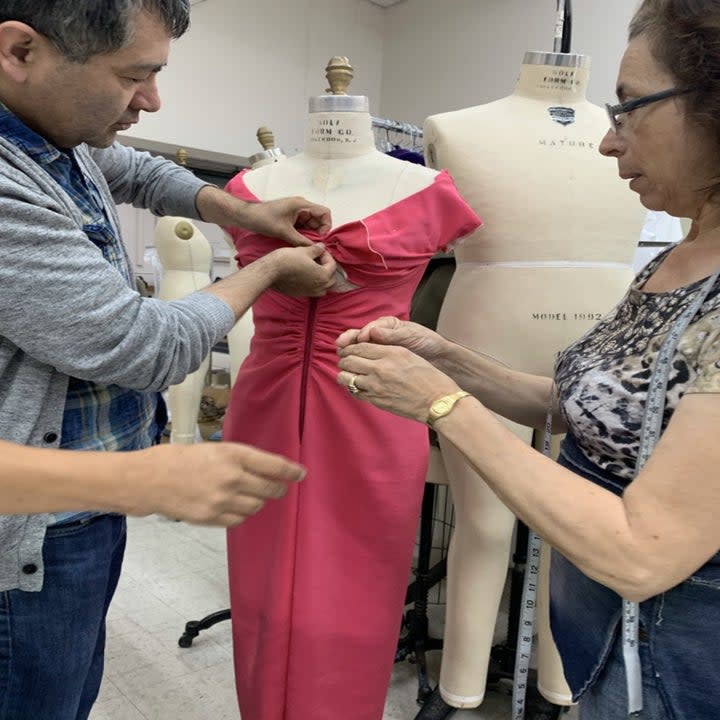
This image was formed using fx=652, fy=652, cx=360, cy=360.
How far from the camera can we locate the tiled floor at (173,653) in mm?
1986

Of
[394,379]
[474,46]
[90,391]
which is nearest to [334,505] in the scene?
[394,379]

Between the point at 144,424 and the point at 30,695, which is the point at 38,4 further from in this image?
the point at 30,695

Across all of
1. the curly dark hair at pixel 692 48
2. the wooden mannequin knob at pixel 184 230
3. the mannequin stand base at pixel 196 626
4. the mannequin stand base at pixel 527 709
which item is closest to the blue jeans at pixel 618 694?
the curly dark hair at pixel 692 48

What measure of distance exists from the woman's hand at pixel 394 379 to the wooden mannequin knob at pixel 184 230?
1.94 m

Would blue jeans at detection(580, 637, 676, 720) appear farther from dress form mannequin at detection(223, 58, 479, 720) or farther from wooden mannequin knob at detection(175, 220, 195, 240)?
wooden mannequin knob at detection(175, 220, 195, 240)

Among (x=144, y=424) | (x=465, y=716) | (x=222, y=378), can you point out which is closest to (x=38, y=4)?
(x=144, y=424)

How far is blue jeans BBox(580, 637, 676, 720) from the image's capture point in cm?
83

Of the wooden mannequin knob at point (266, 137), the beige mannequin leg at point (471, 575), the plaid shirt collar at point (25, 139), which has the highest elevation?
the wooden mannequin knob at point (266, 137)

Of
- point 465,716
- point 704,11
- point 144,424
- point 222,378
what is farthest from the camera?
point 222,378

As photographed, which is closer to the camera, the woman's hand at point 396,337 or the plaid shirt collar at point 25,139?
the plaid shirt collar at point 25,139

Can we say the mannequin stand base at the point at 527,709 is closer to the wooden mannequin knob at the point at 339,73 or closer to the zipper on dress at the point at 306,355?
the zipper on dress at the point at 306,355

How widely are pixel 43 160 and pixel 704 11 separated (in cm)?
85

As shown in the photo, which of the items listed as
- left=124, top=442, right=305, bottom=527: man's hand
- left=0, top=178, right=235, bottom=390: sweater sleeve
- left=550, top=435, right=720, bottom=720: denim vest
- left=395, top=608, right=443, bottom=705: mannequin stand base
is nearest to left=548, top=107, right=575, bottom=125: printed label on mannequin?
left=550, top=435, right=720, bottom=720: denim vest

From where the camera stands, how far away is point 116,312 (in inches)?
32.9
